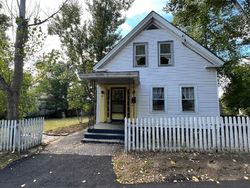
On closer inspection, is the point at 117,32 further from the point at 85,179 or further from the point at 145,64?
the point at 85,179

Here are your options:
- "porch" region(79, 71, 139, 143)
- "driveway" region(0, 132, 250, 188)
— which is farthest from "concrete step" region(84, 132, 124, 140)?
"porch" region(79, 71, 139, 143)

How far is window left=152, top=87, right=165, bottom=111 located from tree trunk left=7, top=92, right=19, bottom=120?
735 cm

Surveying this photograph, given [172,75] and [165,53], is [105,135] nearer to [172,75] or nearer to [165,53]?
[172,75]

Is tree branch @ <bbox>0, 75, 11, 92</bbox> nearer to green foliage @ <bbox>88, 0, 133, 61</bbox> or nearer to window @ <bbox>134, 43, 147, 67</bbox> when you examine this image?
window @ <bbox>134, 43, 147, 67</bbox>

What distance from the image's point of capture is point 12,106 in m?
10.3

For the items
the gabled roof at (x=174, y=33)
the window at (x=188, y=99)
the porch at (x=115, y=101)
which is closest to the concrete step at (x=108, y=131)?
the porch at (x=115, y=101)

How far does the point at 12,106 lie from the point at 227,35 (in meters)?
18.0

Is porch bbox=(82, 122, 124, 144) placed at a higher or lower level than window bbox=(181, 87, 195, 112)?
lower

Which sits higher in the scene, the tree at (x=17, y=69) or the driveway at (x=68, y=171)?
the tree at (x=17, y=69)

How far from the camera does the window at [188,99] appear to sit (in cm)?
1284

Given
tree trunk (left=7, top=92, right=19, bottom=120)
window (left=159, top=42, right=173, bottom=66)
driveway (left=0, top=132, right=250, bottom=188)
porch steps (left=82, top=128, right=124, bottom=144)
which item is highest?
window (left=159, top=42, right=173, bottom=66)

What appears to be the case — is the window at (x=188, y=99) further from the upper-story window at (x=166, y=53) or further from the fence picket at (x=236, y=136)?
the fence picket at (x=236, y=136)

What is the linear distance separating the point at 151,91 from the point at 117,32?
10966 mm

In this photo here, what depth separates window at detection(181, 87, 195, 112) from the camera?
12.8 metres
